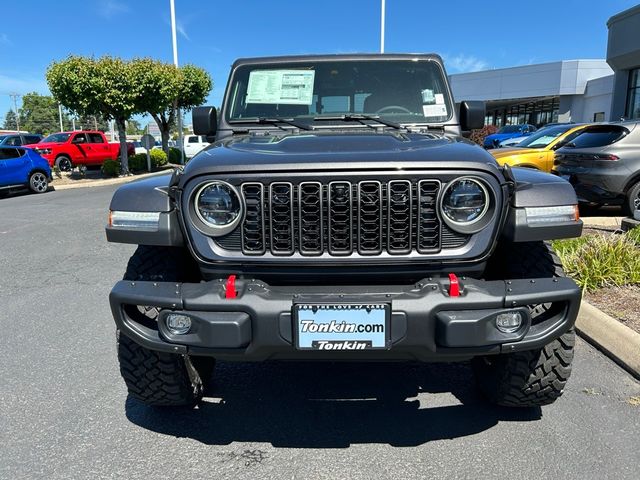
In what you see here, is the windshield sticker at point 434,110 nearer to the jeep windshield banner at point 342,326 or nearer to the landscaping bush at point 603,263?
the jeep windshield banner at point 342,326

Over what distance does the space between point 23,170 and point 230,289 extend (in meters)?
15.2

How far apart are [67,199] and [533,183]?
13.6m

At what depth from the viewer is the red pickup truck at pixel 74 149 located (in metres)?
20.9

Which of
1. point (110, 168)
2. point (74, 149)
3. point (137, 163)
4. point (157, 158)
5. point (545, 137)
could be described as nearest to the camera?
point (545, 137)

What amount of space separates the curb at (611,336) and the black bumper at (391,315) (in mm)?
→ 1469

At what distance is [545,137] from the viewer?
10.5 meters

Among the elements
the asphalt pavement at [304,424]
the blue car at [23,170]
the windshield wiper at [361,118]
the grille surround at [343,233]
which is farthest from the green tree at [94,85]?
the grille surround at [343,233]

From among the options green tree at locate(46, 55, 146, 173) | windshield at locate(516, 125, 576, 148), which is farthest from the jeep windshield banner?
green tree at locate(46, 55, 146, 173)

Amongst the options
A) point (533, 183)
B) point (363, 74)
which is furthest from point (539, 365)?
point (363, 74)

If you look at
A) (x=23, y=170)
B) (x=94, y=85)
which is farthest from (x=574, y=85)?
(x=23, y=170)

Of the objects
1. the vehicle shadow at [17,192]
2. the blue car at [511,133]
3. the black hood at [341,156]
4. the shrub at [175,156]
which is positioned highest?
the black hood at [341,156]

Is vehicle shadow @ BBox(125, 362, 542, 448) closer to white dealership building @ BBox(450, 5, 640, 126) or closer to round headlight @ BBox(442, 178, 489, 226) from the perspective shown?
round headlight @ BBox(442, 178, 489, 226)

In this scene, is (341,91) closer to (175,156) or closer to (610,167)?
(610,167)

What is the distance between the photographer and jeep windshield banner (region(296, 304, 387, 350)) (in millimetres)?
2064
